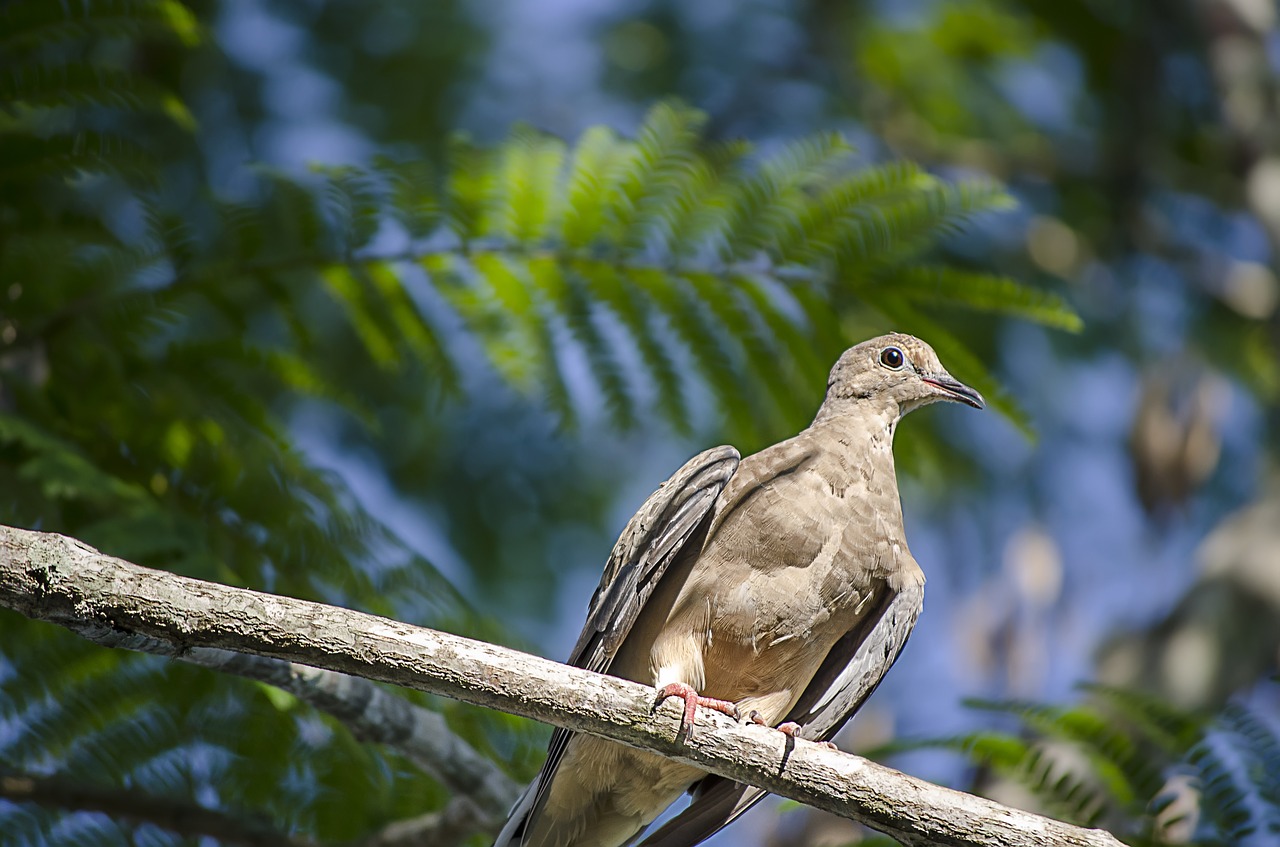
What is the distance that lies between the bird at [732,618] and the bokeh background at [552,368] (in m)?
0.40

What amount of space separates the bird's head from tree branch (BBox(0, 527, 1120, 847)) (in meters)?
1.63

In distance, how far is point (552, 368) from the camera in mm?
4223

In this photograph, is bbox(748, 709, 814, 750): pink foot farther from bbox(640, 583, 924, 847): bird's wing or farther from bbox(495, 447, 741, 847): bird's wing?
bbox(495, 447, 741, 847): bird's wing

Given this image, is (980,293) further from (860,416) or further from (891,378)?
(860,416)

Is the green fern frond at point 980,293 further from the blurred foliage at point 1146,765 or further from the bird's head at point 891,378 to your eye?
the blurred foliage at point 1146,765

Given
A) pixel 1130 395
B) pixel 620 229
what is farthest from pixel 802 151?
pixel 1130 395

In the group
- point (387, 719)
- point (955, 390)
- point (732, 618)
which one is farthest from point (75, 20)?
point (955, 390)

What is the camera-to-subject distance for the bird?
371 cm

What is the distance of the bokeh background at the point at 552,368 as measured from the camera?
3.80 meters

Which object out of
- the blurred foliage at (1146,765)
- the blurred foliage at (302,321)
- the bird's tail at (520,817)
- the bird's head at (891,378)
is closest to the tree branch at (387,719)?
the bird's tail at (520,817)

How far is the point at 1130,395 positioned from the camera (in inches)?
276

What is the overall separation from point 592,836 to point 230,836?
1.12m

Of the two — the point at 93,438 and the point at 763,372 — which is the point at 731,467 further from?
the point at 93,438

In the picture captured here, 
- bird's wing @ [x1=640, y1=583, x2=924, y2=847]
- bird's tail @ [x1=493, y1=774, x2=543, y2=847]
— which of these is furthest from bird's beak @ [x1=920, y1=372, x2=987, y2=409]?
bird's tail @ [x1=493, y1=774, x2=543, y2=847]
